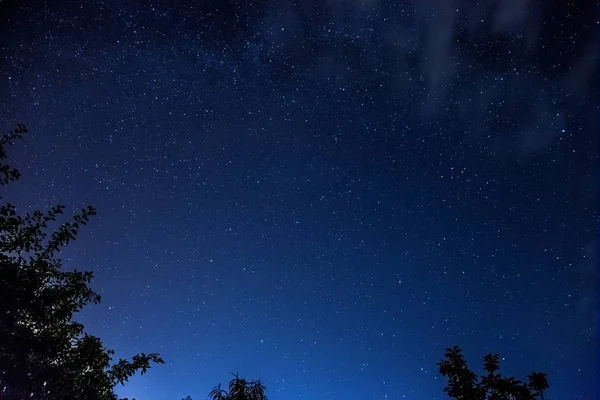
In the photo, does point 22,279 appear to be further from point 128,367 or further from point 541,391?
point 541,391

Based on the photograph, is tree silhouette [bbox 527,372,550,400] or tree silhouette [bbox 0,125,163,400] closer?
tree silhouette [bbox 0,125,163,400]

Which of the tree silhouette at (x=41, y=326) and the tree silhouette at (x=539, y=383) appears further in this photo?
the tree silhouette at (x=539, y=383)

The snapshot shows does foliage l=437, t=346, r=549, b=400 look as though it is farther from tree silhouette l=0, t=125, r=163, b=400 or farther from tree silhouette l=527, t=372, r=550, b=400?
tree silhouette l=0, t=125, r=163, b=400

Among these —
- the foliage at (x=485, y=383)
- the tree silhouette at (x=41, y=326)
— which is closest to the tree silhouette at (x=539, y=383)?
the foliage at (x=485, y=383)

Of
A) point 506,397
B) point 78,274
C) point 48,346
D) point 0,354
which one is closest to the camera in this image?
point 0,354

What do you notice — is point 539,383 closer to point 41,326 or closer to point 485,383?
point 485,383

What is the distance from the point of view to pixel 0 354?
235 inches

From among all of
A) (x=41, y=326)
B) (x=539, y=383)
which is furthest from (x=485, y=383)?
(x=41, y=326)

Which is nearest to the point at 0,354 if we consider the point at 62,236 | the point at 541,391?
the point at 62,236

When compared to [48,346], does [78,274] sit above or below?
above

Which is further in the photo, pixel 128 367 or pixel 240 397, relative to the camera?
pixel 240 397

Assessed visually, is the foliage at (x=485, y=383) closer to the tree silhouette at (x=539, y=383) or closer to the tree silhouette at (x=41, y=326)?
the tree silhouette at (x=539, y=383)

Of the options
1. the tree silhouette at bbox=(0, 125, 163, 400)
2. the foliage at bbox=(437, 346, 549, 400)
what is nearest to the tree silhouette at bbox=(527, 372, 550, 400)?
the foliage at bbox=(437, 346, 549, 400)

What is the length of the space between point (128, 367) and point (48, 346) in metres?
1.58
